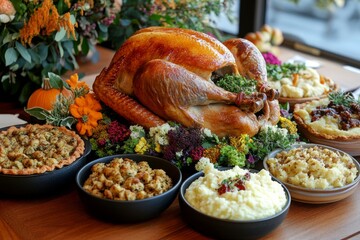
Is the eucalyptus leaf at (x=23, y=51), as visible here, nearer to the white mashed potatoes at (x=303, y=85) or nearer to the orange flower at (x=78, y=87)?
the orange flower at (x=78, y=87)

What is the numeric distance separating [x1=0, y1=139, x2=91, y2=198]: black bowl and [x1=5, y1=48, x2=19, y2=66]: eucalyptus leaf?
0.81 meters

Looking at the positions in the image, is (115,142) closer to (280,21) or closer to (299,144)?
(299,144)

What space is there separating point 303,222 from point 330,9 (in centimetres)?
259

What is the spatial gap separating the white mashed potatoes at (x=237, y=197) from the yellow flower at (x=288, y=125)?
0.38 metres

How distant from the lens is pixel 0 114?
2270 millimetres

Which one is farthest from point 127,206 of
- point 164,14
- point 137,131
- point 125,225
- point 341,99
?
point 164,14

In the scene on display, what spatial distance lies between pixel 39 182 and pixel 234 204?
56 centimetres

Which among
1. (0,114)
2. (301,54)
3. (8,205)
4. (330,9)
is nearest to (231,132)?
(8,205)

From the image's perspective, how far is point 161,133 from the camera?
1.70 metres

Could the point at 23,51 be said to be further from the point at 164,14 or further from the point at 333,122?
the point at 333,122

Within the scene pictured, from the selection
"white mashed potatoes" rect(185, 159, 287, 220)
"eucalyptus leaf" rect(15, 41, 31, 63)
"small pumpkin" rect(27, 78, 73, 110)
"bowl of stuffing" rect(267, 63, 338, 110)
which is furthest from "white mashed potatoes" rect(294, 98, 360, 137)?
"eucalyptus leaf" rect(15, 41, 31, 63)

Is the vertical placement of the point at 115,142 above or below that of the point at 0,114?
above

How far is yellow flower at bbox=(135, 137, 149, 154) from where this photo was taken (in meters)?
1.69

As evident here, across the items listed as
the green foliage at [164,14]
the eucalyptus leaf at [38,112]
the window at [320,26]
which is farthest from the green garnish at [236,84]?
the window at [320,26]
